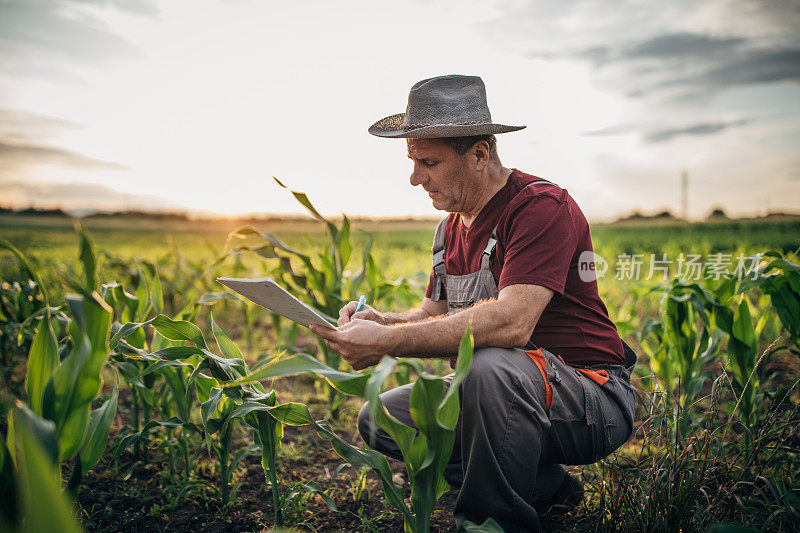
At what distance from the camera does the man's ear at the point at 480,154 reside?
198 centimetres

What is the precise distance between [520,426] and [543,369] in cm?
21

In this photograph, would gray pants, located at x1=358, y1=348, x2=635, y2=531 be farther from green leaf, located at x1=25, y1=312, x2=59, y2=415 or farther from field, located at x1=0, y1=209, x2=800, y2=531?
green leaf, located at x1=25, y1=312, x2=59, y2=415

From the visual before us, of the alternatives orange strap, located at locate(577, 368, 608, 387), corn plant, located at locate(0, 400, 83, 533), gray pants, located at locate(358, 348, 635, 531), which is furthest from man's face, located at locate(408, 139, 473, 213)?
corn plant, located at locate(0, 400, 83, 533)

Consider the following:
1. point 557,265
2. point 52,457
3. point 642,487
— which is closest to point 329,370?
point 52,457

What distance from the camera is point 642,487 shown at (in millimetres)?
1693

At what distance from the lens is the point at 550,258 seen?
1.72 m

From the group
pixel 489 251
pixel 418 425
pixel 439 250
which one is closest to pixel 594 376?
pixel 489 251

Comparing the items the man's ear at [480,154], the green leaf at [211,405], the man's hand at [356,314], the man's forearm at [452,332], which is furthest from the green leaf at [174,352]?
the man's ear at [480,154]

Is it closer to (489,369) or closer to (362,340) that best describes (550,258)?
(489,369)

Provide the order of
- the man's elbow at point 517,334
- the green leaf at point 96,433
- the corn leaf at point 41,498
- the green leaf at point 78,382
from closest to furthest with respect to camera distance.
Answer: the corn leaf at point 41,498
the green leaf at point 78,382
the green leaf at point 96,433
the man's elbow at point 517,334

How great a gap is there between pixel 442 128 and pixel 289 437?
1808 mm

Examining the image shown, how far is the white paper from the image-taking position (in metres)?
1.44

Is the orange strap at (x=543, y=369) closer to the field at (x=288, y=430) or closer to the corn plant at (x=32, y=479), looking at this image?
the field at (x=288, y=430)

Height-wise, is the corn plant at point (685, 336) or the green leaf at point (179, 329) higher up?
the green leaf at point (179, 329)
